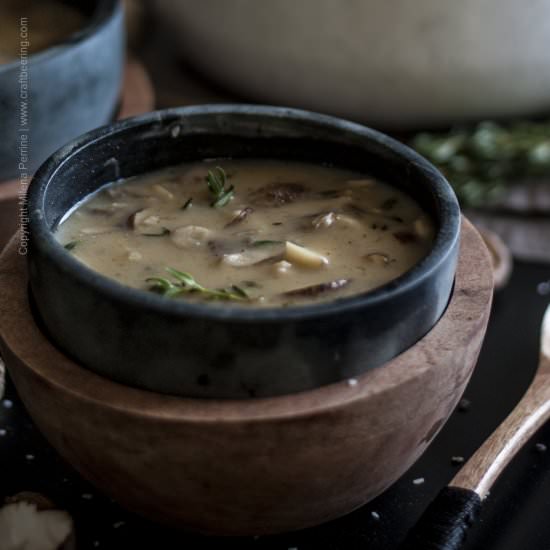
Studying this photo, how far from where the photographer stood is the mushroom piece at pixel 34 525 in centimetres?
120

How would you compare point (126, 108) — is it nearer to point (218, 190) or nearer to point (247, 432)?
point (218, 190)

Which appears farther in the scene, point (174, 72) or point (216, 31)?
point (174, 72)

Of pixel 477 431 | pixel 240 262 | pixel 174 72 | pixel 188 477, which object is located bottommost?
pixel 174 72

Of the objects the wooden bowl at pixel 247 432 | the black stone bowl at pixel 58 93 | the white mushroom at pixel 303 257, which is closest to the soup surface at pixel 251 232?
the white mushroom at pixel 303 257

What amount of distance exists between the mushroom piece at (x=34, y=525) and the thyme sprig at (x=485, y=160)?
1064 millimetres

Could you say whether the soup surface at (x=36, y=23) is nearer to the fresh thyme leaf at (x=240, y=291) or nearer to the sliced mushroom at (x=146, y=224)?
the sliced mushroom at (x=146, y=224)

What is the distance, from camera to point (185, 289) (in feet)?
3.80

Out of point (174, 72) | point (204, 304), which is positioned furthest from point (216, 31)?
point (204, 304)

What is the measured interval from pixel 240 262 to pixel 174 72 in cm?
131

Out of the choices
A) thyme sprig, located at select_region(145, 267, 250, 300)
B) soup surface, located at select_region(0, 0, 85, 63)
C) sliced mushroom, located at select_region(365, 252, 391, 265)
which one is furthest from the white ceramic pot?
thyme sprig, located at select_region(145, 267, 250, 300)

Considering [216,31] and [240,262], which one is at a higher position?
[240,262]

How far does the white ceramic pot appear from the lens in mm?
2006

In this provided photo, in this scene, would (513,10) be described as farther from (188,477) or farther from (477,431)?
(188,477)

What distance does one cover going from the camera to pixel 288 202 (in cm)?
139
